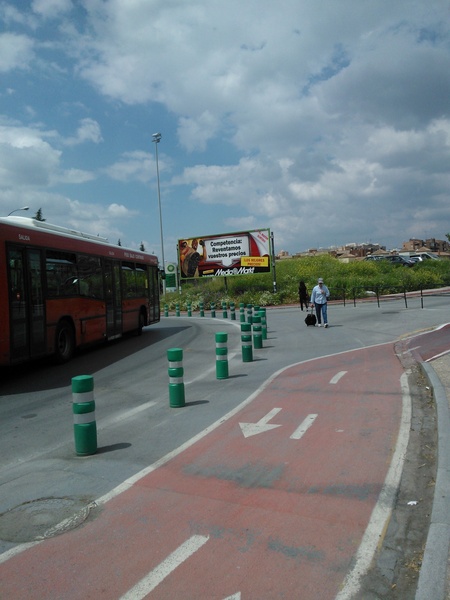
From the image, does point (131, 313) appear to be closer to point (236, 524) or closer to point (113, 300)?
point (113, 300)

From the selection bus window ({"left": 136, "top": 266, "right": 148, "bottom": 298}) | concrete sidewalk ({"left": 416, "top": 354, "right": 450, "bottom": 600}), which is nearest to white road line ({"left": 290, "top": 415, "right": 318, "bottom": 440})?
concrete sidewalk ({"left": 416, "top": 354, "right": 450, "bottom": 600})

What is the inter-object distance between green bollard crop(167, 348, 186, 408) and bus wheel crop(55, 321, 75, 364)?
5.58 meters

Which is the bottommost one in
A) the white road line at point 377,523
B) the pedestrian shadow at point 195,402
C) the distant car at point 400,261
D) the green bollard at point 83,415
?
the white road line at point 377,523

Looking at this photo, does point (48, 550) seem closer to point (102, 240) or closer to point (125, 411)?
point (125, 411)

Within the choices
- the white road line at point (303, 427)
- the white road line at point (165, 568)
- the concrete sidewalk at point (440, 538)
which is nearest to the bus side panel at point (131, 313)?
the white road line at point (303, 427)

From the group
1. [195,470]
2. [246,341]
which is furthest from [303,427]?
[246,341]

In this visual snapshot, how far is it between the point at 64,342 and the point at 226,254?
1252 inches

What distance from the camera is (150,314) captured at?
837 inches

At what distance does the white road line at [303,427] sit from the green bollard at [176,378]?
83.2 inches

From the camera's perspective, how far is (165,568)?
3.66 m

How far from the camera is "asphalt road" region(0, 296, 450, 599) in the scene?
3.69 metres

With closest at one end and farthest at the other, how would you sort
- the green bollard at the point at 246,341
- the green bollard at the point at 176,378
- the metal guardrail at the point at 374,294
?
the green bollard at the point at 176,378, the green bollard at the point at 246,341, the metal guardrail at the point at 374,294

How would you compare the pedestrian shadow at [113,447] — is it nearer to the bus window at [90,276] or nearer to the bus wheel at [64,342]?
the bus wheel at [64,342]

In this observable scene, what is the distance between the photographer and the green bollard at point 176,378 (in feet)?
27.2
